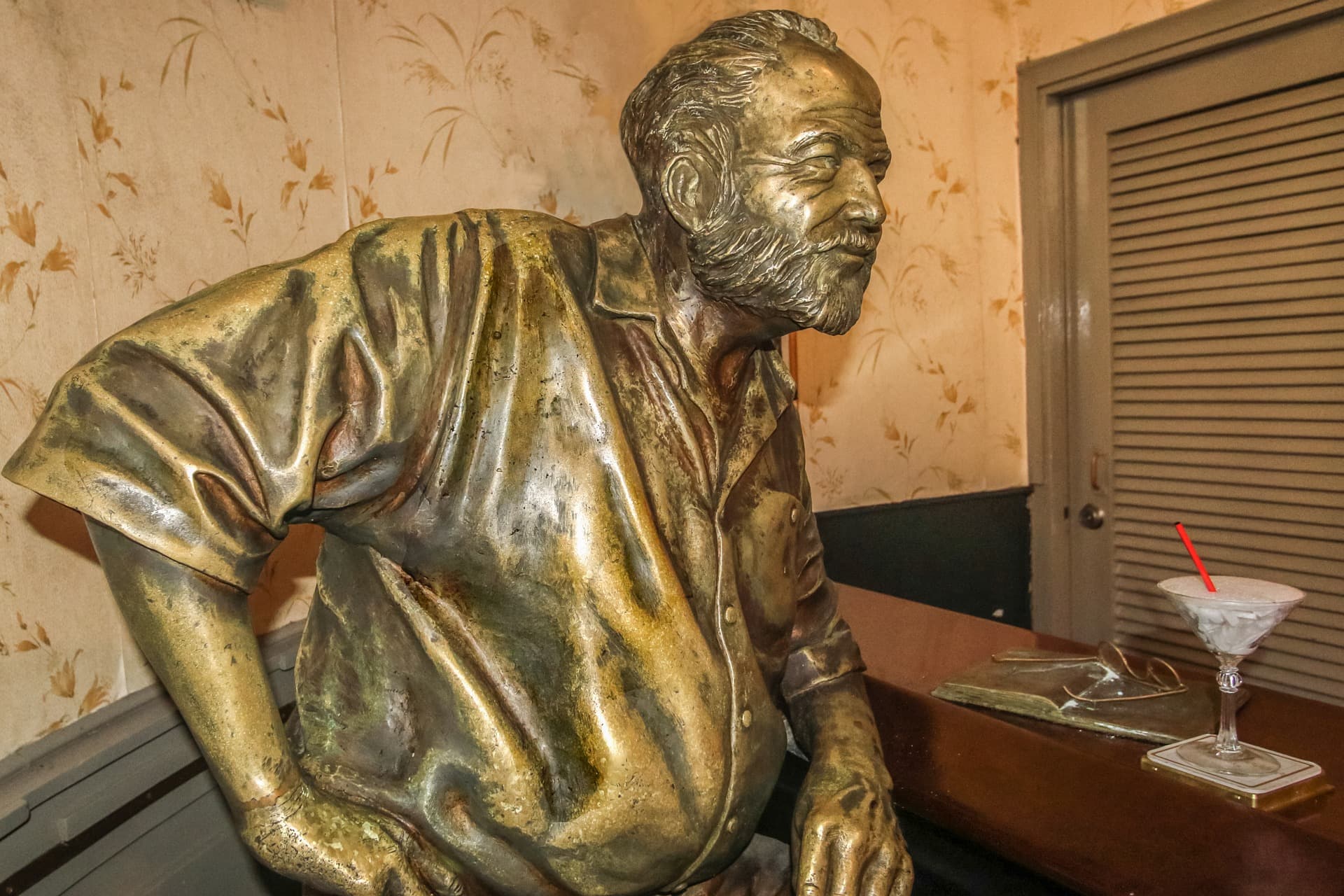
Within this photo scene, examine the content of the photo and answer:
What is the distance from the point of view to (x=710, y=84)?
881 millimetres

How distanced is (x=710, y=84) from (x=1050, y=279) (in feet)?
7.42

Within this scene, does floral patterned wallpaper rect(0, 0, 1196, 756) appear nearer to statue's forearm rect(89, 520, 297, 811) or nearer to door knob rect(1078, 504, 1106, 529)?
door knob rect(1078, 504, 1106, 529)

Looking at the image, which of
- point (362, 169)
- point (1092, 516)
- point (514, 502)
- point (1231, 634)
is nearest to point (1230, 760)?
point (1231, 634)

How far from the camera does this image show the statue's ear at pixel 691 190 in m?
0.90

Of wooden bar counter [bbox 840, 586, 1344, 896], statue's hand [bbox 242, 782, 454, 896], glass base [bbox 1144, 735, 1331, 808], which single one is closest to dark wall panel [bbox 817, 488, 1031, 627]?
wooden bar counter [bbox 840, 586, 1344, 896]

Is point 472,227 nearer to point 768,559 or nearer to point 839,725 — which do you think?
point 768,559

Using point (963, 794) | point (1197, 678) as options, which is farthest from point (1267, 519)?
point (963, 794)

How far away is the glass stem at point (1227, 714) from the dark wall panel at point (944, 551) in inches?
53.2

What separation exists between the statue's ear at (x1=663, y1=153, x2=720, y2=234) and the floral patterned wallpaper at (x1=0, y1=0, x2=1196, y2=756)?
2.24 ft

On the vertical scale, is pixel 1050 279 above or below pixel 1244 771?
above

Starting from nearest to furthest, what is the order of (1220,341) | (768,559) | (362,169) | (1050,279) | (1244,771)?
(768,559)
(1244,771)
(362,169)
(1220,341)
(1050,279)

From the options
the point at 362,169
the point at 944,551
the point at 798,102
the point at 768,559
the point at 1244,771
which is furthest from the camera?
the point at 944,551

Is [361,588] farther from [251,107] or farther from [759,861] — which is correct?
[251,107]

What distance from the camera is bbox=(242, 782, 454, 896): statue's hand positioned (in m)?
0.76
